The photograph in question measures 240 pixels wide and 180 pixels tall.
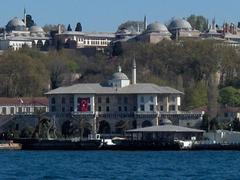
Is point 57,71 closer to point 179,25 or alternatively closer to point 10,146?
point 179,25

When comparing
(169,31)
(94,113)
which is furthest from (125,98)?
(169,31)

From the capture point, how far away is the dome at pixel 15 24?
630 feet

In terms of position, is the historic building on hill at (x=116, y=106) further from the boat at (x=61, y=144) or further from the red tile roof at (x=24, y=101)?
the boat at (x=61, y=144)

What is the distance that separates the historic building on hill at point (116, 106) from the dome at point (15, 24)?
79532mm

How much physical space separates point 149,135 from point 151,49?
49.0m

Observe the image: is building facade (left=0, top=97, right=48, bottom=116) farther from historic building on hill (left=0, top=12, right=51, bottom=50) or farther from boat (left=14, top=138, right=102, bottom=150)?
historic building on hill (left=0, top=12, right=51, bottom=50)

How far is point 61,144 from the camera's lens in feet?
310

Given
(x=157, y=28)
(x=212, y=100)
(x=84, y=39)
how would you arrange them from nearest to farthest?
(x=212, y=100)
(x=157, y=28)
(x=84, y=39)

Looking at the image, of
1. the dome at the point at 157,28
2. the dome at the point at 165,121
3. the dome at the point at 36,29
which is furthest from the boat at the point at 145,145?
the dome at the point at 36,29

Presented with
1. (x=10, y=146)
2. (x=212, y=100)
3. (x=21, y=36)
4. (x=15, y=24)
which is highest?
(x=15, y=24)

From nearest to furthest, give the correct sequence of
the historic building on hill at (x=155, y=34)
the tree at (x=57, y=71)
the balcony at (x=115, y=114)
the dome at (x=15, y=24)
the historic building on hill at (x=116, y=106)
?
the historic building on hill at (x=116, y=106)
the balcony at (x=115, y=114)
the tree at (x=57, y=71)
the historic building on hill at (x=155, y=34)
the dome at (x=15, y=24)

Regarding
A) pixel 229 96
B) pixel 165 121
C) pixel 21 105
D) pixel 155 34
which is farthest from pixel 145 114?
pixel 155 34

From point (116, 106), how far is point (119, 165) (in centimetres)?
4043

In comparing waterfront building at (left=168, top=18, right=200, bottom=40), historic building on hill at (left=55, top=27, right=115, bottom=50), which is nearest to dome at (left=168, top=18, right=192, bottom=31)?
waterfront building at (left=168, top=18, right=200, bottom=40)
